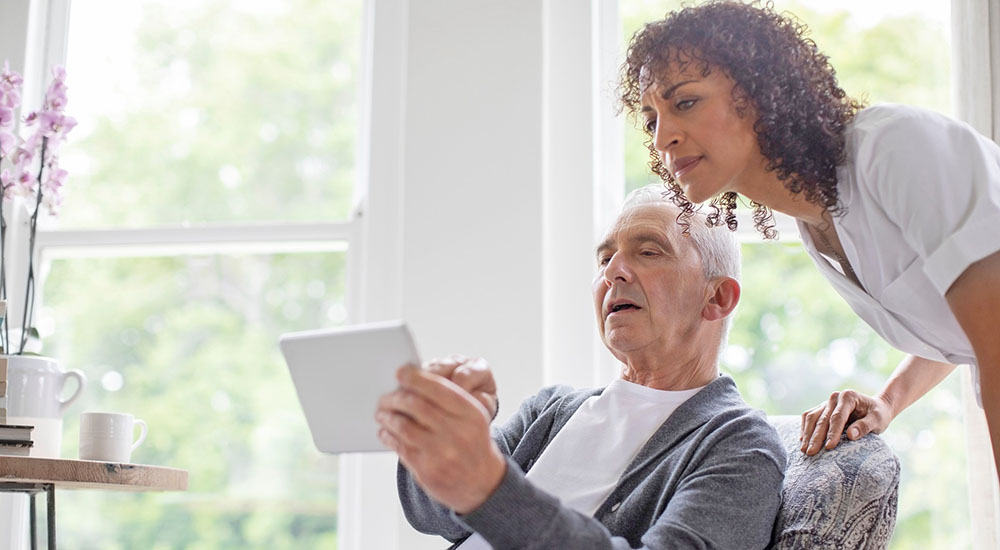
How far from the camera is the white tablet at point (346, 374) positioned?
41.3 inches

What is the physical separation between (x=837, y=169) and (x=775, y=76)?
6.2 inches

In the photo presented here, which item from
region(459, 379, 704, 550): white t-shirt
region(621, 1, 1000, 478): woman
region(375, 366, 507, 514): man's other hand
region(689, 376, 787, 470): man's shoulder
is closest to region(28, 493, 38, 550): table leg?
region(459, 379, 704, 550): white t-shirt

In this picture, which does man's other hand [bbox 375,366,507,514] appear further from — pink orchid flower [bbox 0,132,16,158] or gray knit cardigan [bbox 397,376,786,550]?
pink orchid flower [bbox 0,132,16,158]

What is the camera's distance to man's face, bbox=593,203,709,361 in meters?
1.64

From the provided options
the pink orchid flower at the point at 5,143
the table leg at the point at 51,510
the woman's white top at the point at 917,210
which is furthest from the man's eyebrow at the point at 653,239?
the pink orchid flower at the point at 5,143

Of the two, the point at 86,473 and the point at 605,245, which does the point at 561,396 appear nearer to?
the point at 605,245

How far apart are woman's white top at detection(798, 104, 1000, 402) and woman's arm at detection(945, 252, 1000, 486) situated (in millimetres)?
16

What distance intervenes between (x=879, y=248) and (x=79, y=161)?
7.72 feet

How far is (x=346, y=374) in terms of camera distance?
1.12 m

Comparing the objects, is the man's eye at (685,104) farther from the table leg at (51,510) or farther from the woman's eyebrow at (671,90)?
the table leg at (51,510)

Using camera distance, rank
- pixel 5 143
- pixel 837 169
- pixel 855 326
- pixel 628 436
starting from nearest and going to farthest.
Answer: pixel 837 169
pixel 628 436
pixel 5 143
pixel 855 326

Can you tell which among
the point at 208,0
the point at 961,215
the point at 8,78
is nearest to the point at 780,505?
the point at 961,215

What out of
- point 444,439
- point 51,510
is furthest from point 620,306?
point 51,510

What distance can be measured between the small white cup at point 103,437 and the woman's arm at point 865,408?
1.23 metres
